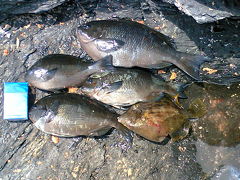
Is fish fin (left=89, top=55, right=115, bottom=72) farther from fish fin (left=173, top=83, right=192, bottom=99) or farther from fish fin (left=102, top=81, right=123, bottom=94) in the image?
fish fin (left=173, top=83, right=192, bottom=99)

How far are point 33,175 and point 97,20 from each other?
1.70 meters

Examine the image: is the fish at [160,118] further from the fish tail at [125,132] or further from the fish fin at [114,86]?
the fish fin at [114,86]

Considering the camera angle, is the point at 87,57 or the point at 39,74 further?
the point at 87,57

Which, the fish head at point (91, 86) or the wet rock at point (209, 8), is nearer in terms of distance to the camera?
the wet rock at point (209, 8)

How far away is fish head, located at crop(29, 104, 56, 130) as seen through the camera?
3.64 m

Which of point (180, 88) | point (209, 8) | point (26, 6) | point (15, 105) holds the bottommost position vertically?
point (15, 105)

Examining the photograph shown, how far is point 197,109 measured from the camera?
3.72 metres

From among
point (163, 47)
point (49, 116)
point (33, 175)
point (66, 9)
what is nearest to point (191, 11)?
point (163, 47)

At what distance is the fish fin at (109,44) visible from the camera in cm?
355

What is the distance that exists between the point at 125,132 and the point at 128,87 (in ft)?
1.47

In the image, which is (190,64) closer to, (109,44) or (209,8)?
(209,8)

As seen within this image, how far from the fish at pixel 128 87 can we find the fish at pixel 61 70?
0.35 ft

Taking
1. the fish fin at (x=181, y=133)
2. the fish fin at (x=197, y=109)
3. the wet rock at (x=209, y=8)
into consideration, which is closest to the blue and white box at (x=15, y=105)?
the fish fin at (x=181, y=133)

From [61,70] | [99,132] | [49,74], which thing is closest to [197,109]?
[99,132]
